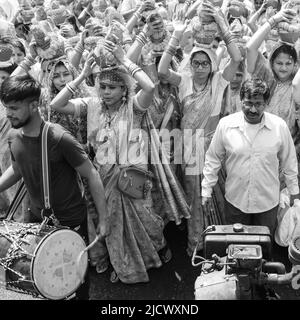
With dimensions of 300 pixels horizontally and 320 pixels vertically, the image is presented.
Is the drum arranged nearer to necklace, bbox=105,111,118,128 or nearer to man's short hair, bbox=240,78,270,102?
necklace, bbox=105,111,118,128

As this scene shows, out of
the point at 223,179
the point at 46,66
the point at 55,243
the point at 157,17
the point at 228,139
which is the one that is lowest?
the point at 223,179

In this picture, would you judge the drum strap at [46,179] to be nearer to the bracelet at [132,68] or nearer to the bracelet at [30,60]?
the bracelet at [132,68]

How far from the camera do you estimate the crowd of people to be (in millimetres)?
3543

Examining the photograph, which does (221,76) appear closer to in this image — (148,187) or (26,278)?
(148,187)

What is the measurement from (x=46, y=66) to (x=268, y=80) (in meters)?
1.87

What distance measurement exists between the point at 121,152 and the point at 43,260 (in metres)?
1.35

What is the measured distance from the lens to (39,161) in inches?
117

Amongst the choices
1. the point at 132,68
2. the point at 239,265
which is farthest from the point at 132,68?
the point at 239,265

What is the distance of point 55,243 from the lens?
280 cm

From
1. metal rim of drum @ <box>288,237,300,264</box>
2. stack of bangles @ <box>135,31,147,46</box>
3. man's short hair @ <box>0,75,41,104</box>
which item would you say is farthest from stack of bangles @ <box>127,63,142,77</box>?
metal rim of drum @ <box>288,237,300,264</box>

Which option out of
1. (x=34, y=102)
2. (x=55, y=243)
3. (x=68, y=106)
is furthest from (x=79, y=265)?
(x=68, y=106)

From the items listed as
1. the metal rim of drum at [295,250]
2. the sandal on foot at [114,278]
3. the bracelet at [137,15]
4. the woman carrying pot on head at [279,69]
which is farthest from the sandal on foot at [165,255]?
the bracelet at [137,15]

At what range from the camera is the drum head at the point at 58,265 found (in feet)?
9.02

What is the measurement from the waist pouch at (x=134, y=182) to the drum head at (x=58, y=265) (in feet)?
3.53
